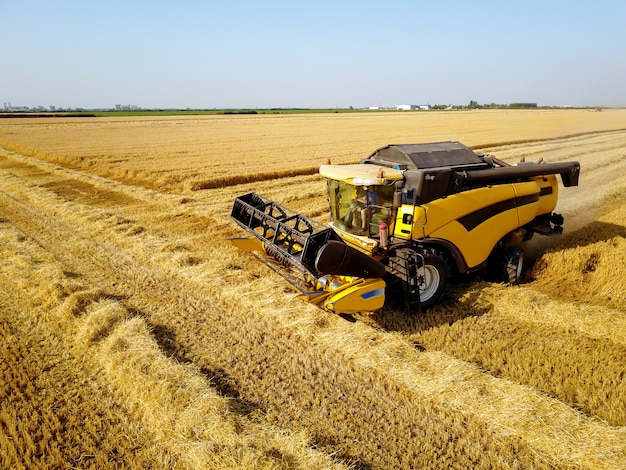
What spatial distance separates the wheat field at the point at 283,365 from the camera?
10.7 feet

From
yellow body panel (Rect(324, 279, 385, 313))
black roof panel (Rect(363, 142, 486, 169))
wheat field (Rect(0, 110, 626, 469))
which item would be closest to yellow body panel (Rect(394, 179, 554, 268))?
black roof panel (Rect(363, 142, 486, 169))

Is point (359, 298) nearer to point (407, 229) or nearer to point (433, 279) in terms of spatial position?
point (407, 229)

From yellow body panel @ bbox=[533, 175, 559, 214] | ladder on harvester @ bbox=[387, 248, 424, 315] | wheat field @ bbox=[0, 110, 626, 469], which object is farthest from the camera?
yellow body panel @ bbox=[533, 175, 559, 214]

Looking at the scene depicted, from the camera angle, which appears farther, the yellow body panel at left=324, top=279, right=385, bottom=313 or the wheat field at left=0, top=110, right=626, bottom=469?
the yellow body panel at left=324, top=279, right=385, bottom=313

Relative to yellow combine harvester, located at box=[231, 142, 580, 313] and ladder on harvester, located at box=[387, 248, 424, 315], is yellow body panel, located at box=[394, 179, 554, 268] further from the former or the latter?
ladder on harvester, located at box=[387, 248, 424, 315]

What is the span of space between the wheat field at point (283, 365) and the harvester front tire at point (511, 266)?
39 cm

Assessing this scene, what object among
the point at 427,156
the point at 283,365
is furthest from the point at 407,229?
the point at 283,365

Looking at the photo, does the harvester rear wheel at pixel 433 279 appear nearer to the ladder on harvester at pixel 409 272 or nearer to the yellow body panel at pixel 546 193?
the ladder on harvester at pixel 409 272

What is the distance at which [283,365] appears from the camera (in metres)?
4.36

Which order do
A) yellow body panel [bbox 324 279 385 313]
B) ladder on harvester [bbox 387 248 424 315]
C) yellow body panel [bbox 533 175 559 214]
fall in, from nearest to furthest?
1. yellow body panel [bbox 324 279 385 313]
2. ladder on harvester [bbox 387 248 424 315]
3. yellow body panel [bbox 533 175 559 214]

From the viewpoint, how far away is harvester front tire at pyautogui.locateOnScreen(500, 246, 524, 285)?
6328 mm

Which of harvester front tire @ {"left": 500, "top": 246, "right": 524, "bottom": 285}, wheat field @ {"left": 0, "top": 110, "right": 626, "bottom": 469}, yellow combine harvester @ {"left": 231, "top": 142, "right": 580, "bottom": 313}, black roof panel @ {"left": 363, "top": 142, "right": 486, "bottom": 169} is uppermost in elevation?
black roof panel @ {"left": 363, "top": 142, "right": 486, "bottom": 169}

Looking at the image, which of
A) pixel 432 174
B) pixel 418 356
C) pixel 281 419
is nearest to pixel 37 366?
pixel 281 419

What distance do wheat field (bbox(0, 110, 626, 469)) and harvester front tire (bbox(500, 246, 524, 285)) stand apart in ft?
1.29
